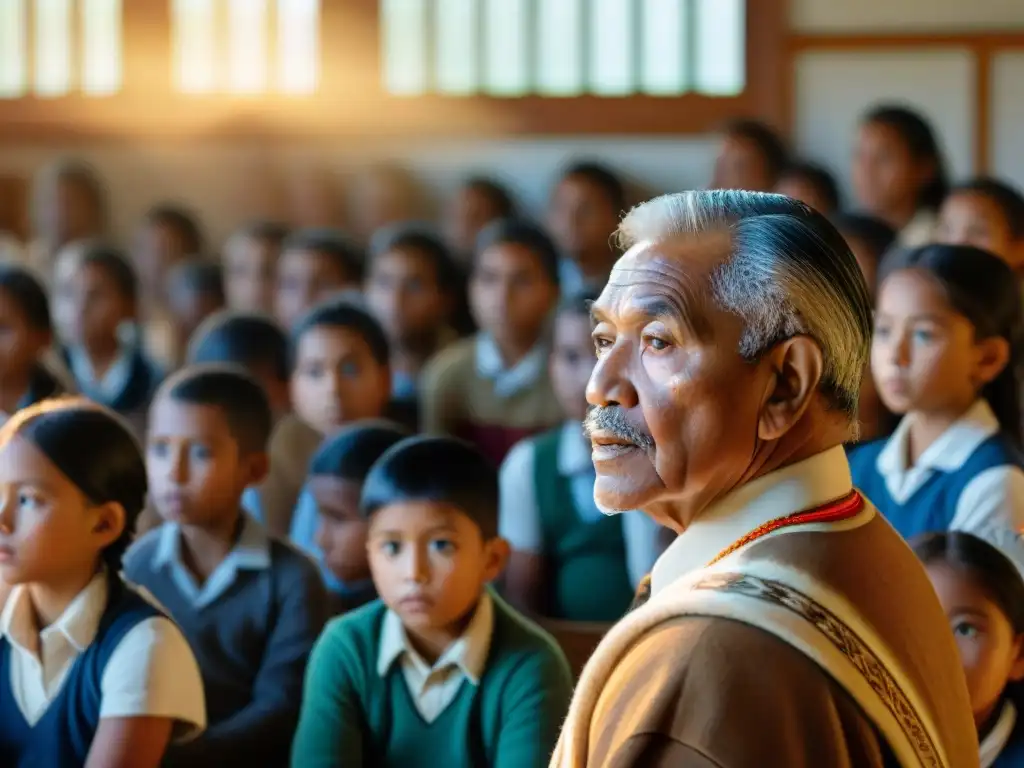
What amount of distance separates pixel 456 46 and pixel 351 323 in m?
2.52

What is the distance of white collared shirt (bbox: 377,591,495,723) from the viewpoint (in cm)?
207

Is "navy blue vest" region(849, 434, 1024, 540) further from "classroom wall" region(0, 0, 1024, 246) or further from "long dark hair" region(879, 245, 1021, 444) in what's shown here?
"classroom wall" region(0, 0, 1024, 246)

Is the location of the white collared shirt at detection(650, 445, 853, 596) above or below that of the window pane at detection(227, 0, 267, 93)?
below

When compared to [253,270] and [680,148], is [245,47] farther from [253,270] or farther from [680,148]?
[680,148]

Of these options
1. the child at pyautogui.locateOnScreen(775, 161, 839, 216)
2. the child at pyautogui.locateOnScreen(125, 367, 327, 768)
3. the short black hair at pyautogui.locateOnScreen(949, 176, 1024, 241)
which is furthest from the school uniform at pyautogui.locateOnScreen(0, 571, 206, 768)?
the child at pyautogui.locateOnScreen(775, 161, 839, 216)

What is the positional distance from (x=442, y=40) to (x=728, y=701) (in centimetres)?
488

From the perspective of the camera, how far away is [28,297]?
349cm

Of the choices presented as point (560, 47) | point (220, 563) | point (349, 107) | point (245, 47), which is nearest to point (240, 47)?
point (245, 47)

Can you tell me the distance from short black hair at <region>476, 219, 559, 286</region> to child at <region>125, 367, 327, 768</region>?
1303 mm

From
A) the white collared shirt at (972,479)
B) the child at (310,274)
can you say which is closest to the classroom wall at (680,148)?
the child at (310,274)

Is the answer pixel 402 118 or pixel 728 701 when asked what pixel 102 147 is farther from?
pixel 728 701

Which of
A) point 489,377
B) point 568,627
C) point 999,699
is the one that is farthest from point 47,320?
point 999,699

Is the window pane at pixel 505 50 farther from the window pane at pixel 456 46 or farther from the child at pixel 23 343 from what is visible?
the child at pixel 23 343

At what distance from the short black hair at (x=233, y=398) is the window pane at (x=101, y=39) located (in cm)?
334
